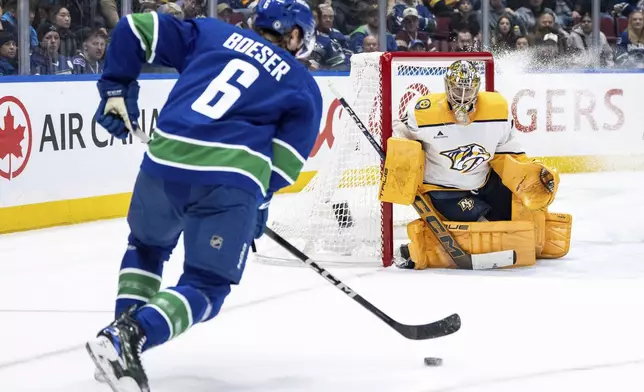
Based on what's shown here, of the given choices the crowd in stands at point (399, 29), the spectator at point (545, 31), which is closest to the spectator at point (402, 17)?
the crowd in stands at point (399, 29)

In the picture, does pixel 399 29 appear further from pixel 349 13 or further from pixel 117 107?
pixel 117 107

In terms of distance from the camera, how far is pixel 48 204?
597cm

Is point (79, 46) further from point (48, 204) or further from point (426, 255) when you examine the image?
point (426, 255)

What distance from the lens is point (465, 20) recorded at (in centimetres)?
895

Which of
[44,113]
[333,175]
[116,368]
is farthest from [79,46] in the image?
[116,368]

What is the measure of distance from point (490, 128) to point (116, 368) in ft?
8.76

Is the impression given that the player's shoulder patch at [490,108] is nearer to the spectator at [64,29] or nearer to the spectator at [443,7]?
the spectator at [64,29]

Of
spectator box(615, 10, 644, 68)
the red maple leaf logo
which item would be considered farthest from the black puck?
spectator box(615, 10, 644, 68)

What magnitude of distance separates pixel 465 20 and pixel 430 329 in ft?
19.7

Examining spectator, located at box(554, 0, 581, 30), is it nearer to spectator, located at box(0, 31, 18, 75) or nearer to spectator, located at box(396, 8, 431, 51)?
spectator, located at box(396, 8, 431, 51)

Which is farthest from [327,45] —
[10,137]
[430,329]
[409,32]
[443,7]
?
[430,329]

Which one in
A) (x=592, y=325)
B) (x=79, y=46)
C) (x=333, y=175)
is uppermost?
(x=79, y=46)

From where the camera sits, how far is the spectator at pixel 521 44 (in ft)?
30.4

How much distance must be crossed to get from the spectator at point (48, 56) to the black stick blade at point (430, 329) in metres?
3.41
